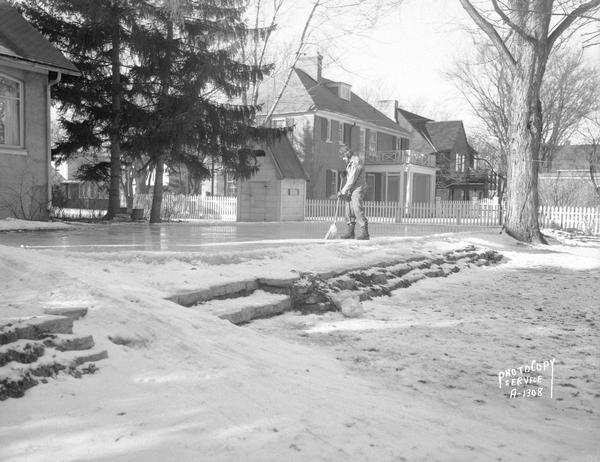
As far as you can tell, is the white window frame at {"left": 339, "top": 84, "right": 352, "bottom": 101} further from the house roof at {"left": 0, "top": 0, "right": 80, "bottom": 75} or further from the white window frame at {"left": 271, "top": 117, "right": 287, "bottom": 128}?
the house roof at {"left": 0, "top": 0, "right": 80, "bottom": 75}

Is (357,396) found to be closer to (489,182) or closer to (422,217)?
(422,217)

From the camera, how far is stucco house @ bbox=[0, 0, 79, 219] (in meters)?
13.2

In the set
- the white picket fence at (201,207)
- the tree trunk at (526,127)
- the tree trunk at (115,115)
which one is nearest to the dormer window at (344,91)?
the white picket fence at (201,207)

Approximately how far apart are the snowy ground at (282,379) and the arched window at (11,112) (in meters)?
8.63

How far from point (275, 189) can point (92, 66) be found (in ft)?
33.3

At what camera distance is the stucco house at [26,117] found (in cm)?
1320

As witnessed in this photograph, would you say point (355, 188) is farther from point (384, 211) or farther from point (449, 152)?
point (449, 152)

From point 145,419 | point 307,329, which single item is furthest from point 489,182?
point 145,419

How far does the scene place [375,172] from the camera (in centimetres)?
3431

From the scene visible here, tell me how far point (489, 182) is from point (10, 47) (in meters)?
37.2

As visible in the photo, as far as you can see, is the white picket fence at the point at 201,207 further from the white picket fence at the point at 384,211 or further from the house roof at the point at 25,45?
the house roof at the point at 25,45

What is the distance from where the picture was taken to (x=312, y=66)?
33.5 metres

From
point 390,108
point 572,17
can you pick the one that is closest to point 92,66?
point 572,17

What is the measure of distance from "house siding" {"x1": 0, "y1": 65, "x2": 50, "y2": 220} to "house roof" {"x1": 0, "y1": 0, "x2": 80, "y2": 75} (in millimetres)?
480
